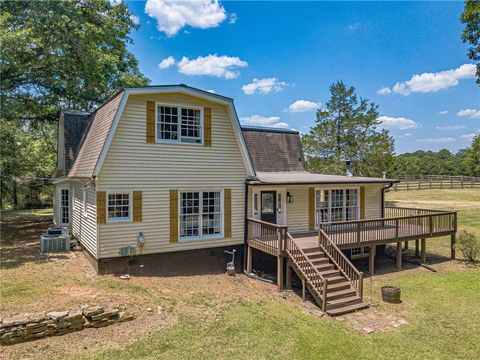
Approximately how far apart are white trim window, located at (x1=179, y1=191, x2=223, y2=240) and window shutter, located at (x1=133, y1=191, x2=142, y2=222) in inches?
56.9

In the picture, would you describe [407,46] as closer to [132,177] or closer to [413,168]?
[132,177]

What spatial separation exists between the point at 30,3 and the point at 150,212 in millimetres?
11485

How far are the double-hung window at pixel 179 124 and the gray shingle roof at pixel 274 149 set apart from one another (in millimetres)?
5279

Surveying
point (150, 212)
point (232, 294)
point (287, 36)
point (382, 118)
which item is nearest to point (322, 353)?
point (232, 294)

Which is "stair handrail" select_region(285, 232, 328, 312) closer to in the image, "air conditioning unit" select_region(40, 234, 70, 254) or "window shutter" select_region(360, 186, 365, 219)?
"window shutter" select_region(360, 186, 365, 219)

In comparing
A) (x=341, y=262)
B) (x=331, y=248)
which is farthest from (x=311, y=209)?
(x=341, y=262)

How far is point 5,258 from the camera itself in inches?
454

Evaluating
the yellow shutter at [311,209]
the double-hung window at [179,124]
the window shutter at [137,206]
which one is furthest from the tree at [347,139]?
the window shutter at [137,206]

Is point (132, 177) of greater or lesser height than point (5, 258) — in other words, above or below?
above

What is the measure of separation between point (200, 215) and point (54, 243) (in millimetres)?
6206

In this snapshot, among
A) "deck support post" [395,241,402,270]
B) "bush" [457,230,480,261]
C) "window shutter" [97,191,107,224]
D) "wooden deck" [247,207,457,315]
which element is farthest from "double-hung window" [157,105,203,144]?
"bush" [457,230,480,261]

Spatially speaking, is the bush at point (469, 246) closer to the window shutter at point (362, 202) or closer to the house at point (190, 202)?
the house at point (190, 202)

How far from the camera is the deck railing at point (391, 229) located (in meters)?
12.2

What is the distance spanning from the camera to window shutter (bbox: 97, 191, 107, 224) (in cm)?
992
